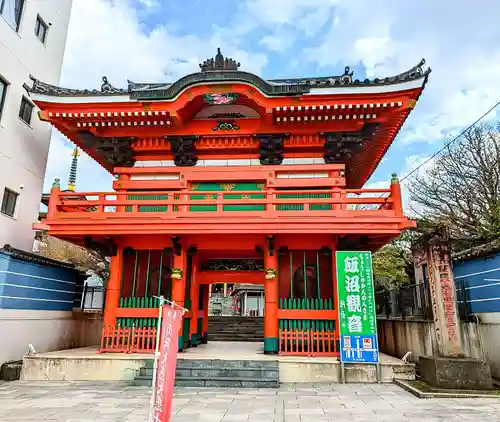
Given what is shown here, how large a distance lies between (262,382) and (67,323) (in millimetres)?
7345

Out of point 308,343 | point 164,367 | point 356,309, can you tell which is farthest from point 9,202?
point 356,309

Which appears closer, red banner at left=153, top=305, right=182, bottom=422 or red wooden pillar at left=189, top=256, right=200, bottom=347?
red banner at left=153, top=305, right=182, bottom=422

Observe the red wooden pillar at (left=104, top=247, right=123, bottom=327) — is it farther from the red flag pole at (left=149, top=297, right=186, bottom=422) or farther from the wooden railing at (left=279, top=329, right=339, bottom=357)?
the red flag pole at (left=149, top=297, right=186, bottom=422)

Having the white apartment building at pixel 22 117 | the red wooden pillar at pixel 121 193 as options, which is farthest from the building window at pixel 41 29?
the red wooden pillar at pixel 121 193

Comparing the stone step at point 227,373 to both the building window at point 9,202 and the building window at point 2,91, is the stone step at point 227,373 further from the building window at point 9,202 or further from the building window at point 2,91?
the building window at point 2,91

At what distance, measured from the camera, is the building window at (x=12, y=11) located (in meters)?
11.1

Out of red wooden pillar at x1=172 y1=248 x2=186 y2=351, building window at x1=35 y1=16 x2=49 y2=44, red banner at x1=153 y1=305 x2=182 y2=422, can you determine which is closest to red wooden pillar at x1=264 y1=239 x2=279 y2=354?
red wooden pillar at x1=172 y1=248 x2=186 y2=351

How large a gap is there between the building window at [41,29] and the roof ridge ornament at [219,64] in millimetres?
5918

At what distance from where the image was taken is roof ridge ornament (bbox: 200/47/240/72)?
1189cm

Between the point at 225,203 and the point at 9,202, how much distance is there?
665 cm

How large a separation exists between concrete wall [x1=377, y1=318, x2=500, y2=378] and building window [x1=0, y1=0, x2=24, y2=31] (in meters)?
14.6

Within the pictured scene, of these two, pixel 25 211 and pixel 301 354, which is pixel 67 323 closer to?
pixel 25 211

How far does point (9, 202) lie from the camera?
11258 mm

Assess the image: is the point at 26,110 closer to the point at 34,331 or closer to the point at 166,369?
the point at 34,331
